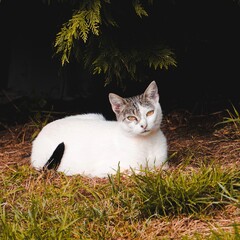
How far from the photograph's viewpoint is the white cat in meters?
4.28

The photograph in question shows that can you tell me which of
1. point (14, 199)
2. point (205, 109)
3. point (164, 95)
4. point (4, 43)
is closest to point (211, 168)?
point (14, 199)

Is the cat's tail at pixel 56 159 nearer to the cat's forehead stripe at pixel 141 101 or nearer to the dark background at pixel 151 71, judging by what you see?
the cat's forehead stripe at pixel 141 101

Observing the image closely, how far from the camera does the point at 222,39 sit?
5738 mm

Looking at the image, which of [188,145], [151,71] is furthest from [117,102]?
[151,71]

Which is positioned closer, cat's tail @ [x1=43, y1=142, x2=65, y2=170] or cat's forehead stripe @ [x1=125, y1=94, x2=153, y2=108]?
cat's forehead stripe @ [x1=125, y1=94, x2=153, y2=108]

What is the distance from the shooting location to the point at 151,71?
19.6 ft

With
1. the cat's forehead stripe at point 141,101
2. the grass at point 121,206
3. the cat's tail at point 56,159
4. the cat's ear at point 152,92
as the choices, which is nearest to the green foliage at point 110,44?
the cat's ear at point 152,92

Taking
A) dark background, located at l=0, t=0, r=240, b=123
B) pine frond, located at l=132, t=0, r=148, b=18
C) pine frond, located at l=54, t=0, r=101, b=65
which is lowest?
dark background, located at l=0, t=0, r=240, b=123

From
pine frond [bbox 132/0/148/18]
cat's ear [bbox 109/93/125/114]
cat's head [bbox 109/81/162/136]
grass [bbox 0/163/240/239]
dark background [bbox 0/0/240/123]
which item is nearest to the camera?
grass [bbox 0/163/240/239]

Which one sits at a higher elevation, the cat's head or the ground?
the cat's head

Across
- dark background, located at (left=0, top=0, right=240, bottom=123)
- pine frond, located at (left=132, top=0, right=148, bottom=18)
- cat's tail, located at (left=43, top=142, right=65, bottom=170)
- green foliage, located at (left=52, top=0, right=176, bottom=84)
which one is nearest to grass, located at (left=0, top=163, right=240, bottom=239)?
cat's tail, located at (left=43, top=142, right=65, bottom=170)

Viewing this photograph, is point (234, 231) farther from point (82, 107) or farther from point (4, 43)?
point (4, 43)

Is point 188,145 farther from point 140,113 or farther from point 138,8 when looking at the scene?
point 138,8

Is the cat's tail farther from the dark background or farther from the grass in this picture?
the dark background
